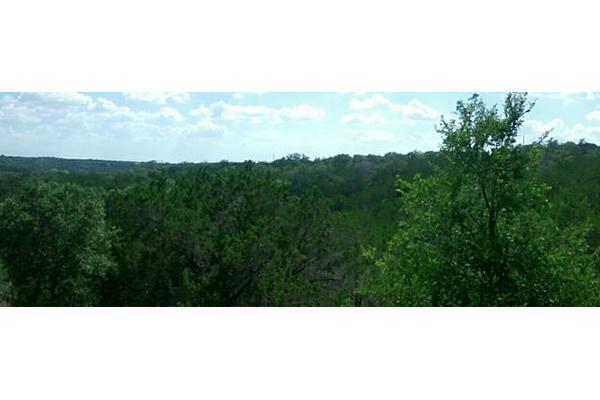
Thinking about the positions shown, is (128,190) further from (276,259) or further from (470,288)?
(470,288)

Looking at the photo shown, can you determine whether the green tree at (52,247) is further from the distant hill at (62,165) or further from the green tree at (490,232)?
the green tree at (490,232)

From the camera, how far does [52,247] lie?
6.26 meters

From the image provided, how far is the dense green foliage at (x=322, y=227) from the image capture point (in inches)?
240

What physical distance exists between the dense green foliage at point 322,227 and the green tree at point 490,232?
0.01m

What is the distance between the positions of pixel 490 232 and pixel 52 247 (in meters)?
3.95

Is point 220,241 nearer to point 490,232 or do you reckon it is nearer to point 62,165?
point 62,165

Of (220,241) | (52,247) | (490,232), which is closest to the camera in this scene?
(490,232)

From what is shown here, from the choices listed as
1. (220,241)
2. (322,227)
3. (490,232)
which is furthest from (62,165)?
(490,232)

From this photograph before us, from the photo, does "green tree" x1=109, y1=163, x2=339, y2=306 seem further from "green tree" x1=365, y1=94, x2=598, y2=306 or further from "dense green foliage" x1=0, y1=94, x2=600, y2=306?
"green tree" x1=365, y1=94, x2=598, y2=306

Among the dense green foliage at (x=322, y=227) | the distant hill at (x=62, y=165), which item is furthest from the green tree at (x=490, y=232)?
the distant hill at (x=62, y=165)

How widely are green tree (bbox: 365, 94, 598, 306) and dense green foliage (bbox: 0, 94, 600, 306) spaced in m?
0.01
